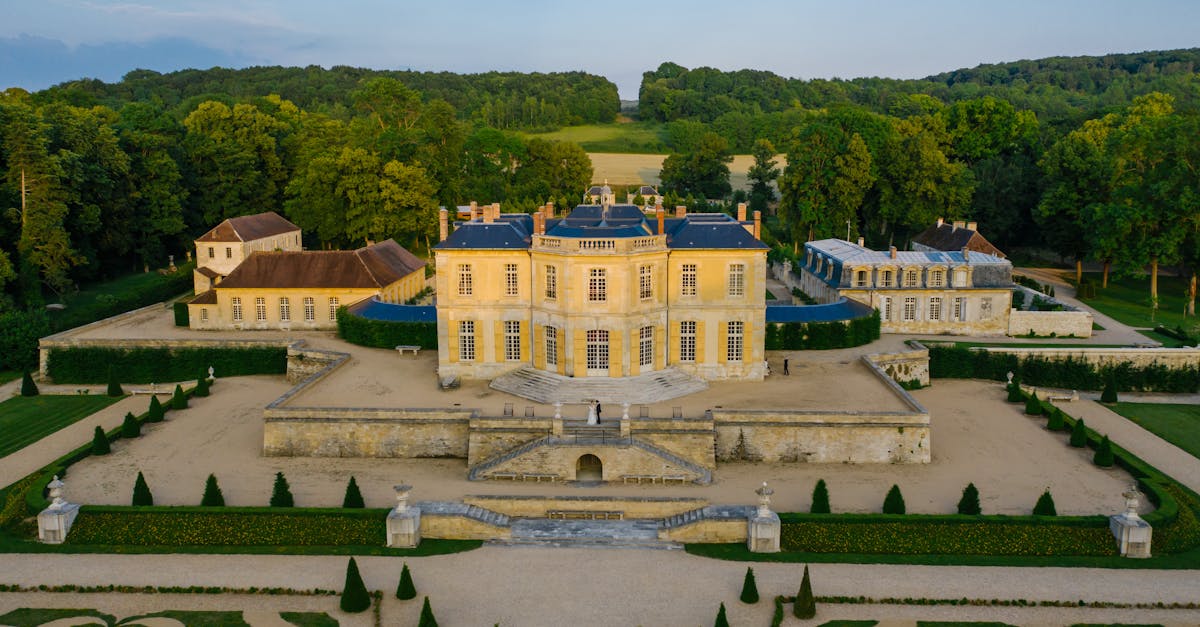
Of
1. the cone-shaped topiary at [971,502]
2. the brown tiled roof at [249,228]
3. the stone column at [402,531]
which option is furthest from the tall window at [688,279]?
the brown tiled roof at [249,228]

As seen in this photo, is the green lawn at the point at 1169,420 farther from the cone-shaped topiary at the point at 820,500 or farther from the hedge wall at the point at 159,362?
the hedge wall at the point at 159,362

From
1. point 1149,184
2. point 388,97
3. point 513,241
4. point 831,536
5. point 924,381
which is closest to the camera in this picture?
point 831,536

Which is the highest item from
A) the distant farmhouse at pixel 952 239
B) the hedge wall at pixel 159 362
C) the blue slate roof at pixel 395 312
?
the distant farmhouse at pixel 952 239

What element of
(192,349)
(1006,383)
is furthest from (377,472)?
(1006,383)

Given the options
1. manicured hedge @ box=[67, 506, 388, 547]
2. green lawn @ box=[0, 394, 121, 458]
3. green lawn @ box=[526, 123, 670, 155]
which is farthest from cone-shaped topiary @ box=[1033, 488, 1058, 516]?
green lawn @ box=[526, 123, 670, 155]

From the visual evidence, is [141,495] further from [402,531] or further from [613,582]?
[613,582]

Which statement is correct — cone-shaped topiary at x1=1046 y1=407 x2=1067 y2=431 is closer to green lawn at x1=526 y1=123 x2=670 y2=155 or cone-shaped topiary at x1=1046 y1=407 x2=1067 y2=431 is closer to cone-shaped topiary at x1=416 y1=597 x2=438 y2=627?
cone-shaped topiary at x1=416 y1=597 x2=438 y2=627

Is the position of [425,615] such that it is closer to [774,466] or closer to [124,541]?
[124,541]
